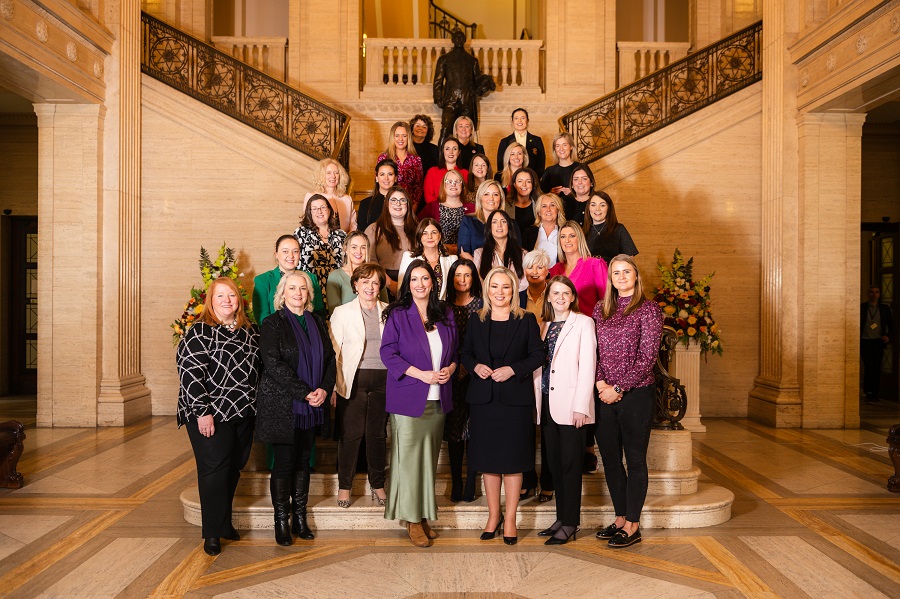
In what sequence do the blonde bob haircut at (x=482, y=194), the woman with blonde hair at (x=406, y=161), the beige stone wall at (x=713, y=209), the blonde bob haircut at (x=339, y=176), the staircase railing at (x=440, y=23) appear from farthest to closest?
the staircase railing at (x=440, y=23), the beige stone wall at (x=713, y=209), the woman with blonde hair at (x=406, y=161), the blonde bob haircut at (x=339, y=176), the blonde bob haircut at (x=482, y=194)

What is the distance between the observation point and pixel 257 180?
984 centimetres

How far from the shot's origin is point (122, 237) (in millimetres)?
9148

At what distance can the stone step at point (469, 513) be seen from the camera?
503 cm

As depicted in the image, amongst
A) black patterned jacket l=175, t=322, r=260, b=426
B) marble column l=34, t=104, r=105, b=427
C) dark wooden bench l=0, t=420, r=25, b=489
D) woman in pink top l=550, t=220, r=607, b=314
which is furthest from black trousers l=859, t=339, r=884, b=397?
dark wooden bench l=0, t=420, r=25, b=489

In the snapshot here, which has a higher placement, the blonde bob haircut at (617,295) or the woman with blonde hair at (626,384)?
the blonde bob haircut at (617,295)

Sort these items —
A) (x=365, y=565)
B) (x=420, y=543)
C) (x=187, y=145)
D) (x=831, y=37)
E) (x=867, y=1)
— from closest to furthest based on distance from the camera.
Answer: (x=365, y=565), (x=420, y=543), (x=867, y=1), (x=831, y=37), (x=187, y=145)

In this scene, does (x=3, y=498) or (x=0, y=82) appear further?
(x=0, y=82)

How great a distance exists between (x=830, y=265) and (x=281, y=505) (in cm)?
780

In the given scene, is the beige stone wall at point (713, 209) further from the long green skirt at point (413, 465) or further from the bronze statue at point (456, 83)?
the long green skirt at point (413, 465)

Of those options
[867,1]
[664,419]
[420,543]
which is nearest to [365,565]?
[420,543]

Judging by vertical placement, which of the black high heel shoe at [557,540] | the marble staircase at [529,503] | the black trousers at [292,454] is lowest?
the black high heel shoe at [557,540]

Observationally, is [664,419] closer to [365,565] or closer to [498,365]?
[498,365]

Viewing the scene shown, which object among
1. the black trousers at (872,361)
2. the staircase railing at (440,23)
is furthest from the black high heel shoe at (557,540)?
the staircase railing at (440,23)

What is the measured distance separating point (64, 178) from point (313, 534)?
6465 millimetres
